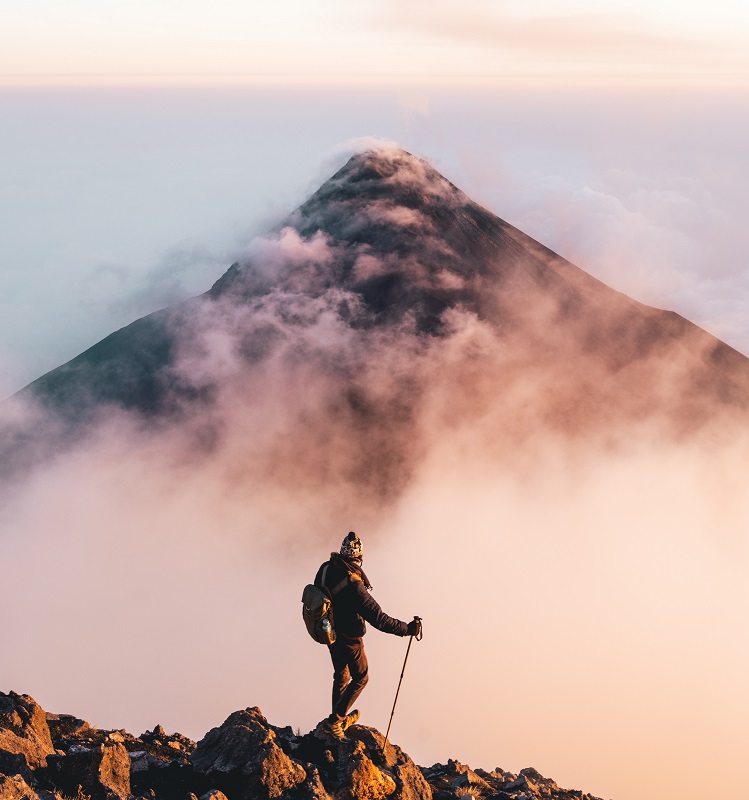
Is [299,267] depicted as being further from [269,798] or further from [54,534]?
[269,798]

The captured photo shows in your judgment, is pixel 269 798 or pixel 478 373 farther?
pixel 478 373

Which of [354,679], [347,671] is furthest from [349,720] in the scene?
[347,671]

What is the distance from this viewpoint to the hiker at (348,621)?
53.2ft

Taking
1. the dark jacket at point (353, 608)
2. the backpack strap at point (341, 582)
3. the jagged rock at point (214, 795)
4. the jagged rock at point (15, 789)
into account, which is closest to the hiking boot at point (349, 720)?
the dark jacket at point (353, 608)

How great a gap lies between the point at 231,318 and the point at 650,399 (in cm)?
5659

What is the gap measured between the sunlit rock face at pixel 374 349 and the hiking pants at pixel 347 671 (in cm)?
10133

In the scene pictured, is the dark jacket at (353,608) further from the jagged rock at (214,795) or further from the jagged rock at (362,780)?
the jagged rock at (214,795)

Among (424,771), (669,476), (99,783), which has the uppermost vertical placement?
(669,476)

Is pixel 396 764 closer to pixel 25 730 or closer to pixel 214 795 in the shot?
pixel 214 795

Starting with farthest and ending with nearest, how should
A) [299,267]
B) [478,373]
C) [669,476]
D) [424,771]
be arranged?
1. [669,476]
2. [478,373]
3. [299,267]
4. [424,771]

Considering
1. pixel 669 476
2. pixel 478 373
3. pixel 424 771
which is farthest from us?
pixel 669 476

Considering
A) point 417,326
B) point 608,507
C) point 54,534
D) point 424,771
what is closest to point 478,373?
point 417,326

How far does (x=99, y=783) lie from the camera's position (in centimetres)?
1445

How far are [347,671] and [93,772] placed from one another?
→ 14.0 ft
